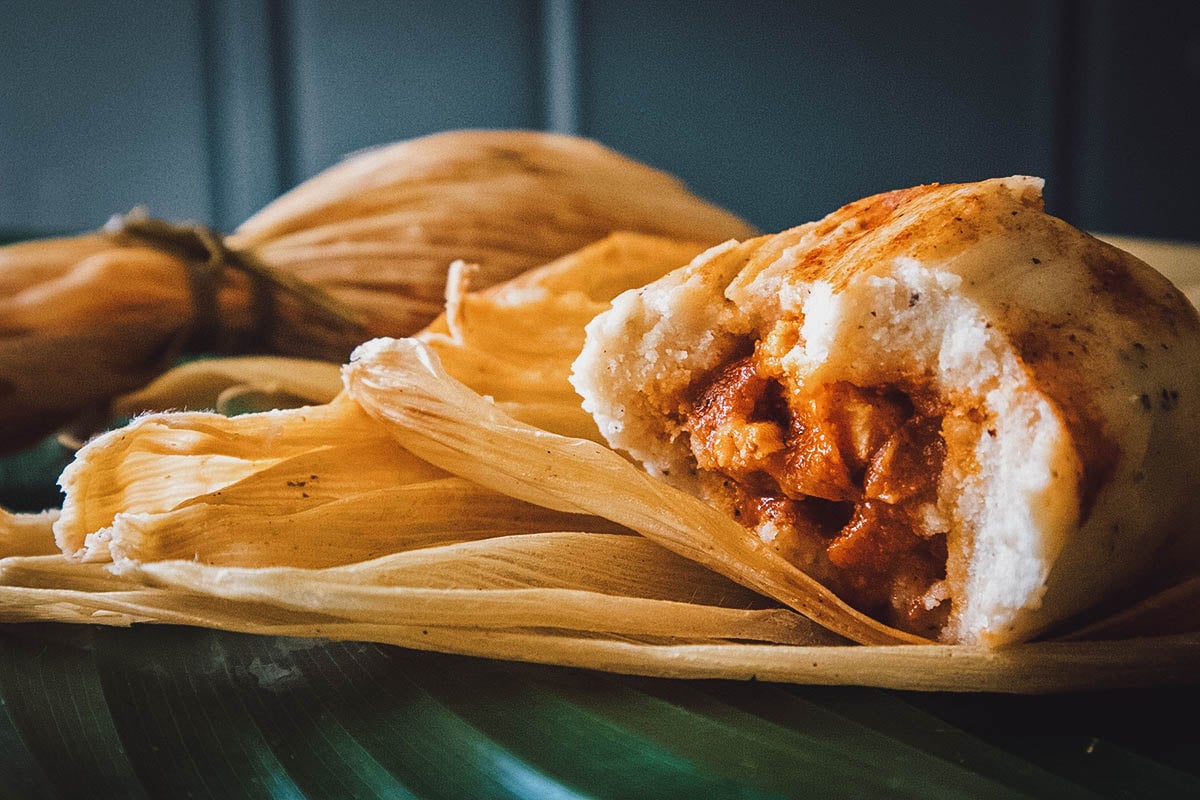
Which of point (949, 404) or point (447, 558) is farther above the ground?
point (949, 404)

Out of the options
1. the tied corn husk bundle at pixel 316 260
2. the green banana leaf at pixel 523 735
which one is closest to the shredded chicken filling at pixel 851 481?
the green banana leaf at pixel 523 735

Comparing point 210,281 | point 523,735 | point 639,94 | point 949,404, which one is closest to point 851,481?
point 949,404

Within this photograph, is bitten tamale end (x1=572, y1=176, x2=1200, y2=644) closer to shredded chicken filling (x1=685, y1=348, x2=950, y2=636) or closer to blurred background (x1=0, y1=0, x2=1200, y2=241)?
shredded chicken filling (x1=685, y1=348, x2=950, y2=636)

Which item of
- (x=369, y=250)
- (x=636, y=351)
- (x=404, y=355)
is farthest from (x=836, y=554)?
(x=369, y=250)

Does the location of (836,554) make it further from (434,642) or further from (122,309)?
(122,309)

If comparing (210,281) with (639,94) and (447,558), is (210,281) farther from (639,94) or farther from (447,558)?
(639,94)

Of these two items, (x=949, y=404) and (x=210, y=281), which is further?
(x=210, y=281)

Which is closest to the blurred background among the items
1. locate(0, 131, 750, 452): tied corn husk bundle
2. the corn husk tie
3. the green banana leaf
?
locate(0, 131, 750, 452): tied corn husk bundle
